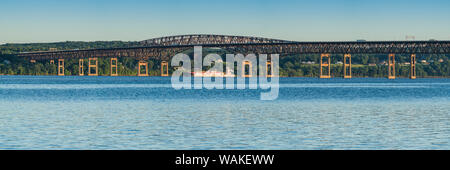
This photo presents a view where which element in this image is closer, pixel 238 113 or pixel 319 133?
pixel 319 133

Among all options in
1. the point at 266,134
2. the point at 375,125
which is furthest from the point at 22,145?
the point at 375,125

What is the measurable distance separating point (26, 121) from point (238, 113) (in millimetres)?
12618

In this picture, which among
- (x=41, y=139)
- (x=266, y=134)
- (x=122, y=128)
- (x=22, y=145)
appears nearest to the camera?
(x=22, y=145)

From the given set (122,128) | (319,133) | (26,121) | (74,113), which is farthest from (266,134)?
(74,113)

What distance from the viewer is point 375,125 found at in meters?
32.7

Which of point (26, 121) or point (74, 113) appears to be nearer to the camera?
point (26, 121)
